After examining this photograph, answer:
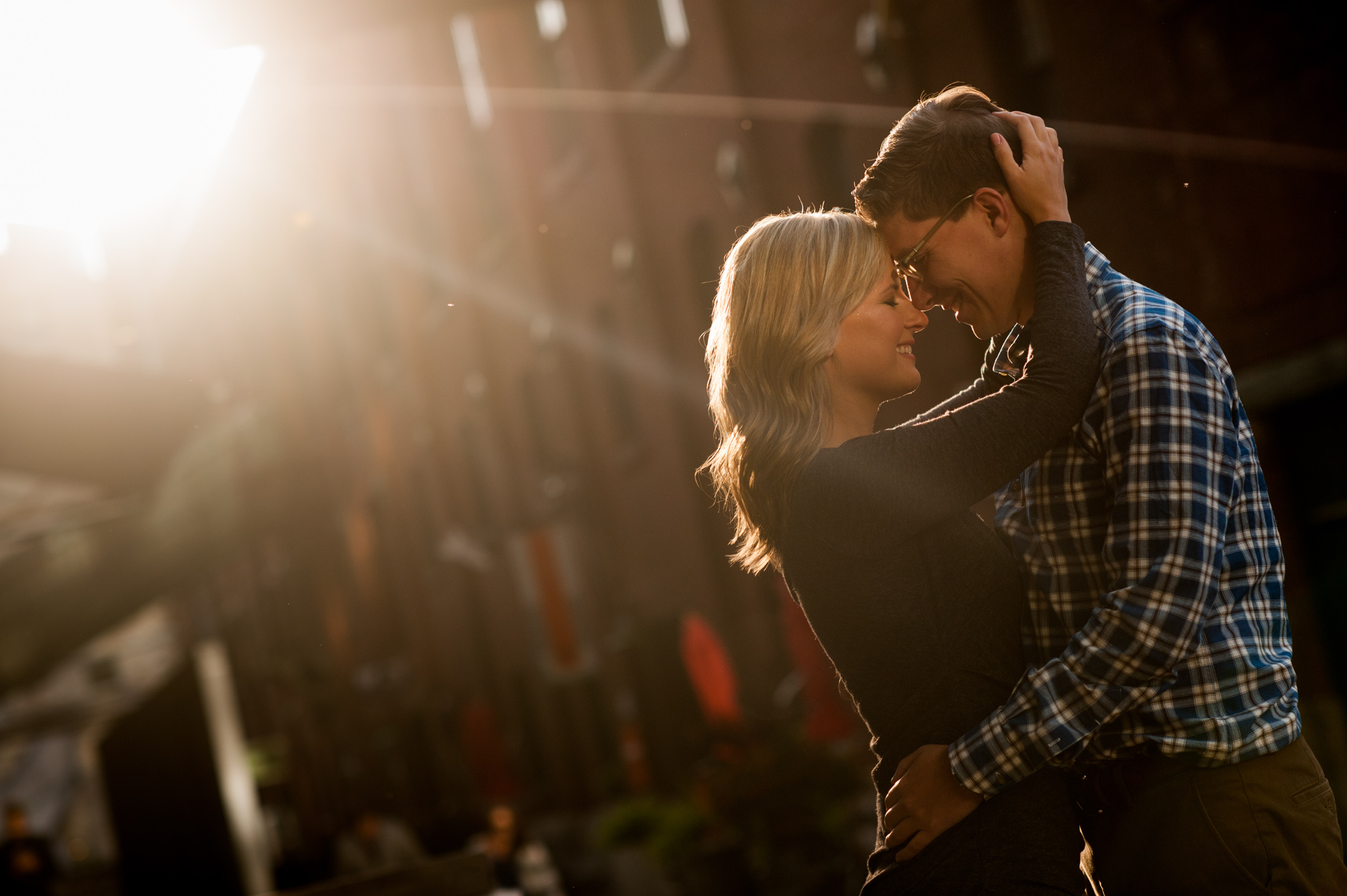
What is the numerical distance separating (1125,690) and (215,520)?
22368 mm

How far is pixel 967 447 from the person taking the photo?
222 centimetres

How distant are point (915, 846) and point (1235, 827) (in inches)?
21.1

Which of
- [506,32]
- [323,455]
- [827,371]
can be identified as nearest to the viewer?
[827,371]

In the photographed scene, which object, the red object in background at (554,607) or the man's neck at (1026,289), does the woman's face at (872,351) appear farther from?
the red object in background at (554,607)

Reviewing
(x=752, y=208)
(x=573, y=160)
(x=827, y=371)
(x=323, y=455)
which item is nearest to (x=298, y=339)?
(x=323, y=455)

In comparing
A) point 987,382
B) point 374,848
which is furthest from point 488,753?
point 987,382

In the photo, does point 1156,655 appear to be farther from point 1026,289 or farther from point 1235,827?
point 1026,289

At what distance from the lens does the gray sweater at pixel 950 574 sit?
221 cm

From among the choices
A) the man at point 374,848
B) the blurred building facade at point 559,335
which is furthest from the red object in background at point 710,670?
the man at point 374,848

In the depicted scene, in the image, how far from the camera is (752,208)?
44.2 ft

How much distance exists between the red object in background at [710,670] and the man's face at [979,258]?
41.7ft

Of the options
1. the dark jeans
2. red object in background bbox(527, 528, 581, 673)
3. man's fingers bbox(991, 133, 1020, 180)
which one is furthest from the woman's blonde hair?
red object in background bbox(527, 528, 581, 673)

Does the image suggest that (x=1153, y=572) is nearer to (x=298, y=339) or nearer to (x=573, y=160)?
(x=573, y=160)

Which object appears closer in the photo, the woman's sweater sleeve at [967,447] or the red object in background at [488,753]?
the woman's sweater sleeve at [967,447]
